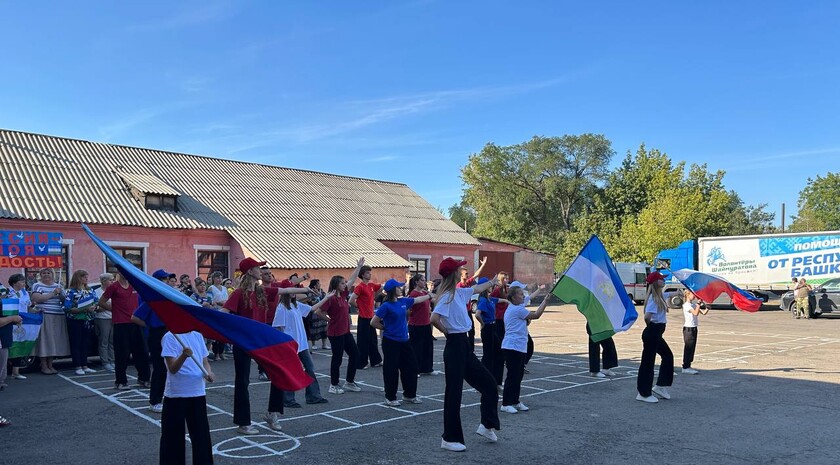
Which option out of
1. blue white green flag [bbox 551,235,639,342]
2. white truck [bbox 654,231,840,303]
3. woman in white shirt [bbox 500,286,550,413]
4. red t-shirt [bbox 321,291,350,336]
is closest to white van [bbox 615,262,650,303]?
white truck [bbox 654,231,840,303]

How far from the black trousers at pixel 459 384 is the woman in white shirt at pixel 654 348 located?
10.6 ft

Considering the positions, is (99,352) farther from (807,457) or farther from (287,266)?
(287,266)

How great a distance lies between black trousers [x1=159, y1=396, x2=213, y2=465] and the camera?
5301mm

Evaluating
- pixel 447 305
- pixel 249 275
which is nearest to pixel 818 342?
pixel 447 305

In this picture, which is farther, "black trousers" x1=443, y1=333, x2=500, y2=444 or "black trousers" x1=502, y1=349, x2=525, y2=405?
"black trousers" x1=502, y1=349, x2=525, y2=405

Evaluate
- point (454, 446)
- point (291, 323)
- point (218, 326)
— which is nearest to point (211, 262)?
point (291, 323)

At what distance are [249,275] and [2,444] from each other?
318 centimetres

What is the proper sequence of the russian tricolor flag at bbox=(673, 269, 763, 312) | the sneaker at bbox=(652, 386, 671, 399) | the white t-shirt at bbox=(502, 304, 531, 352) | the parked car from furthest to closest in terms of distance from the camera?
the parked car < the russian tricolor flag at bbox=(673, 269, 763, 312) < the sneaker at bbox=(652, 386, 671, 399) < the white t-shirt at bbox=(502, 304, 531, 352)

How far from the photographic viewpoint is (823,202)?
208 ft

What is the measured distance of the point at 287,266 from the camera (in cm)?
2627

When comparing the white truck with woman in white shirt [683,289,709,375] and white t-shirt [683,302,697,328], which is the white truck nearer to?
woman in white shirt [683,289,709,375]

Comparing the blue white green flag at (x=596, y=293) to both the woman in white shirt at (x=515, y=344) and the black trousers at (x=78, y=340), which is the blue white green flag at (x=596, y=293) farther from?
the black trousers at (x=78, y=340)

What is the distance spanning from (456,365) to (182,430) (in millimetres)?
2795

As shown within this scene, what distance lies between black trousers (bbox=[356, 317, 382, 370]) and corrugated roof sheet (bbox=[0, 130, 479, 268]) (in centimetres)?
1387
